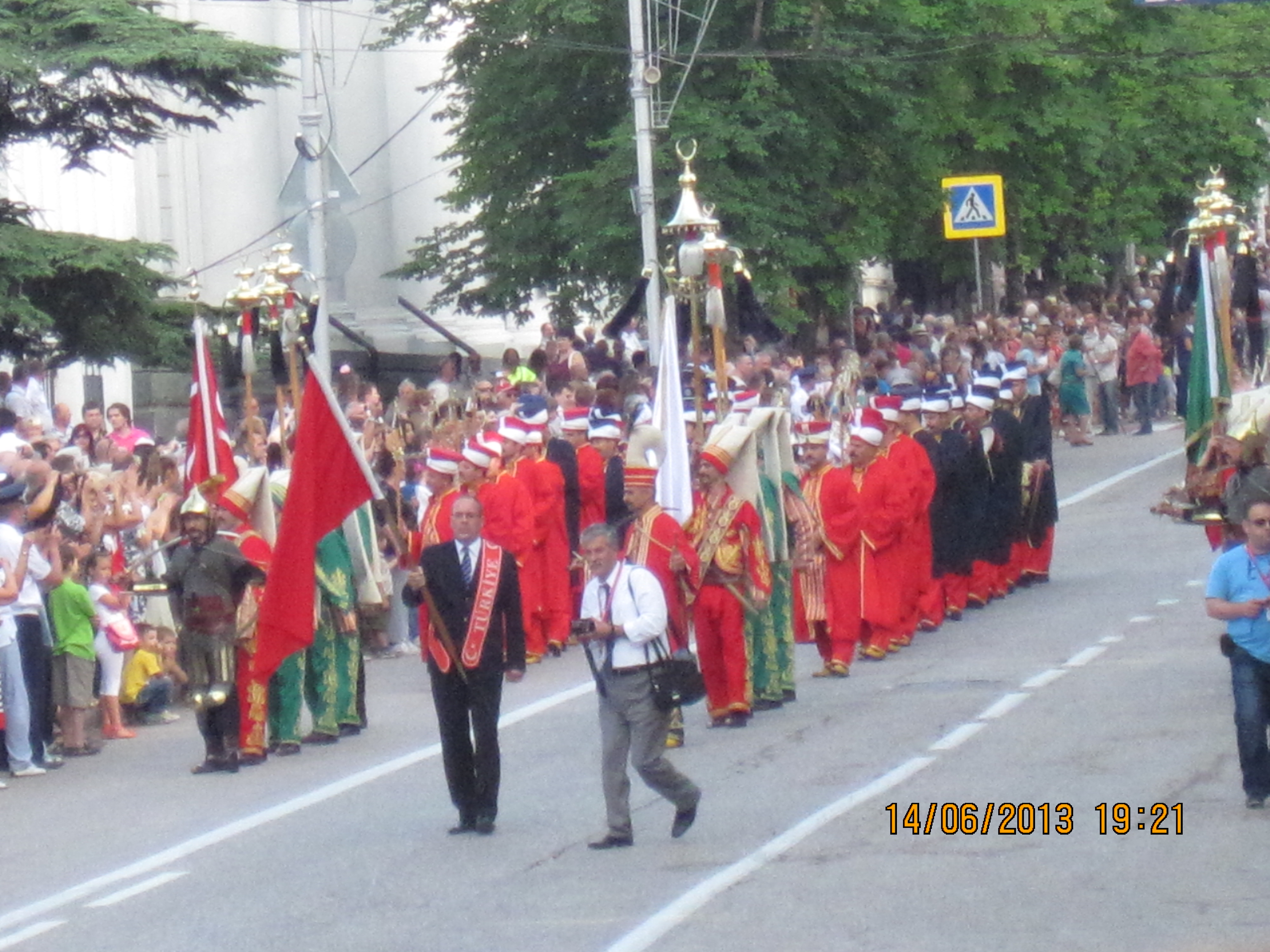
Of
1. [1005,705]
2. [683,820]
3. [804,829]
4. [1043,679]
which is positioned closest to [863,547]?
[1043,679]

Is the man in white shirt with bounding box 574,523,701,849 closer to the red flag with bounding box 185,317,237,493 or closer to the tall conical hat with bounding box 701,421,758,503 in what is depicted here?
the tall conical hat with bounding box 701,421,758,503

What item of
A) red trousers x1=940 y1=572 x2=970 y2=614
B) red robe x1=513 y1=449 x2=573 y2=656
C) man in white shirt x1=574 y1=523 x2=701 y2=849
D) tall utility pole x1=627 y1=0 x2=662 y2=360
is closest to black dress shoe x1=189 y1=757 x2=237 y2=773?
man in white shirt x1=574 y1=523 x2=701 y2=849

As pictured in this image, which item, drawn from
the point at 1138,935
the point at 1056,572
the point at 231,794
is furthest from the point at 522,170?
the point at 1138,935

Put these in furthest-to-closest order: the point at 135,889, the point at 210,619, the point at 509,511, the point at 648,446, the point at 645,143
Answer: the point at 645,143, the point at 509,511, the point at 648,446, the point at 210,619, the point at 135,889

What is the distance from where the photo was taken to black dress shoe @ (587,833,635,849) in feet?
35.5

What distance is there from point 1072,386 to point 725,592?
19.5 metres

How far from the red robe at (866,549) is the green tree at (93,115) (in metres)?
7.80

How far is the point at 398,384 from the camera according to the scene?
36719 millimetres

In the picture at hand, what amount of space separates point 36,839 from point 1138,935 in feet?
18.8

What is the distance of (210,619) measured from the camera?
14078mm

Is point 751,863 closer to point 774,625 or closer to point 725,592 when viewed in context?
point 725,592

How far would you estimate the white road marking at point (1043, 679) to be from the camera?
15.1 m

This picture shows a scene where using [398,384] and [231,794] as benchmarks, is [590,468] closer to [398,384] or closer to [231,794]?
[231,794]

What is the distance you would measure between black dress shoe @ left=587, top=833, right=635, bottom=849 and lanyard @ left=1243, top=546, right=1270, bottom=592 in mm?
2891
